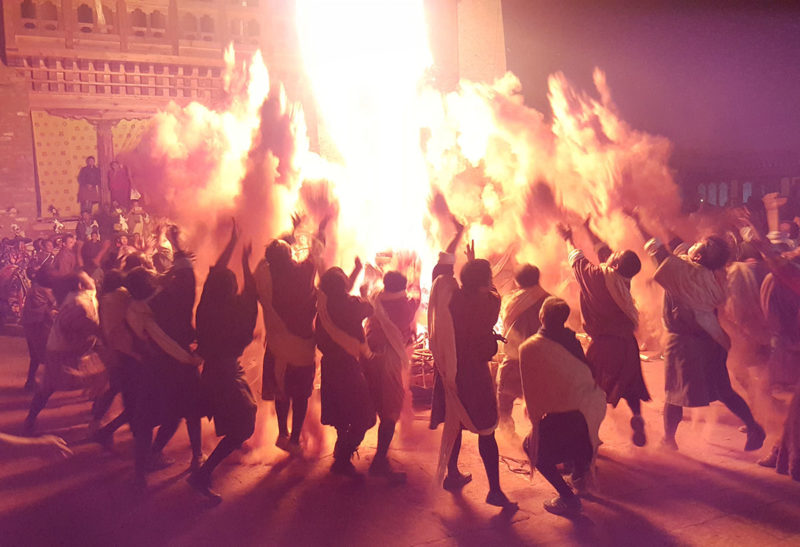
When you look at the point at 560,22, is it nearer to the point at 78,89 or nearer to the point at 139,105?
the point at 139,105

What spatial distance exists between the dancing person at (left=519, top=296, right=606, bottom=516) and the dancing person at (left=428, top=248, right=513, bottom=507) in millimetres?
317

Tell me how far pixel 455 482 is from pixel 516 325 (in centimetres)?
139

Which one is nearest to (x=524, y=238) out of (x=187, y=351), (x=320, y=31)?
(x=187, y=351)

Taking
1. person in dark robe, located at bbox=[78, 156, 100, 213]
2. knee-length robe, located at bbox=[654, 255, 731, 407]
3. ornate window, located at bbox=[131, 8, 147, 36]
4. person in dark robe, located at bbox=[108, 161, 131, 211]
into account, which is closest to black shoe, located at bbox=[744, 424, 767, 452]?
knee-length robe, located at bbox=[654, 255, 731, 407]

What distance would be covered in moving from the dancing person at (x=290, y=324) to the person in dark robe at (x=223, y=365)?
54 centimetres

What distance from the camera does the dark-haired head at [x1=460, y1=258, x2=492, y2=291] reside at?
15.0 ft

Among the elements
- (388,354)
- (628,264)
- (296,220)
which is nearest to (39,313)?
(296,220)

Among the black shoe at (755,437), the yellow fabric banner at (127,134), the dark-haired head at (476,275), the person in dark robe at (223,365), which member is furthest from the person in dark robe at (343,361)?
the yellow fabric banner at (127,134)

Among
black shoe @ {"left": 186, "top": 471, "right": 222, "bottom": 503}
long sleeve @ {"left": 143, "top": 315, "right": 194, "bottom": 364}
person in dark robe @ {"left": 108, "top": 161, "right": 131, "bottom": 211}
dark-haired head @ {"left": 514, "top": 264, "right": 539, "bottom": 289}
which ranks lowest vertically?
black shoe @ {"left": 186, "top": 471, "right": 222, "bottom": 503}

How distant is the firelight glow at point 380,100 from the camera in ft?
33.1

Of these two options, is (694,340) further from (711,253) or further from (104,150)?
(104,150)

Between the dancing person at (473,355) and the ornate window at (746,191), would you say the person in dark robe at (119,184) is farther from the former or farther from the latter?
the ornate window at (746,191)

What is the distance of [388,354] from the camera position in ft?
17.2

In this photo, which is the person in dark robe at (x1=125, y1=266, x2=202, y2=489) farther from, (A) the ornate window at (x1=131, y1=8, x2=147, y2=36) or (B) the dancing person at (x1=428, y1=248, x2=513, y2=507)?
(A) the ornate window at (x1=131, y1=8, x2=147, y2=36)
